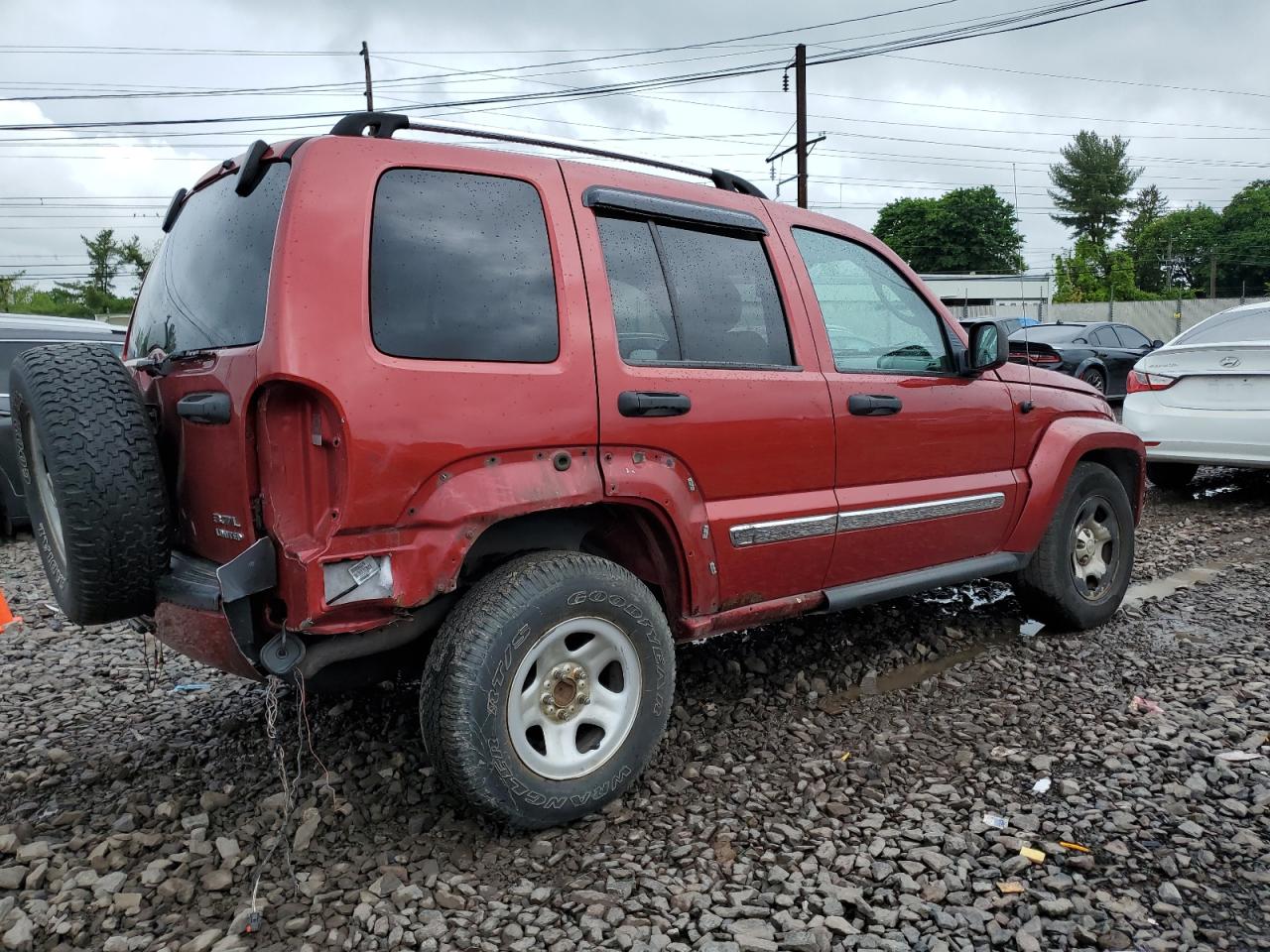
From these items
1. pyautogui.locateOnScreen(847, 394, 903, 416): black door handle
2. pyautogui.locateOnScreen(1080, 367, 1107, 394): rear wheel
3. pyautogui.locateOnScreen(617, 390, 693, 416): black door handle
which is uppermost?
pyautogui.locateOnScreen(617, 390, 693, 416): black door handle

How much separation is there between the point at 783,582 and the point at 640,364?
100cm

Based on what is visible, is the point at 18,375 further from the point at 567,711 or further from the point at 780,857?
the point at 780,857

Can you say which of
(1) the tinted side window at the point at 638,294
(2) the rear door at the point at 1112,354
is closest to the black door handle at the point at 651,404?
(1) the tinted side window at the point at 638,294

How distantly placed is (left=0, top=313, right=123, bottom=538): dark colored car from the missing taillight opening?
7.97m

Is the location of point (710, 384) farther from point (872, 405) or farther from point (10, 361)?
point (10, 361)

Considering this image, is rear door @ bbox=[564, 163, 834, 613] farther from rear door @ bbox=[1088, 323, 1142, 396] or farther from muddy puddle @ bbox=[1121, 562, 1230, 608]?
rear door @ bbox=[1088, 323, 1142, 396]

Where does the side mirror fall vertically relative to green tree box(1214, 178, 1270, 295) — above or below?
below

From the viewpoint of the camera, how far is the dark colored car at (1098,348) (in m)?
15.0

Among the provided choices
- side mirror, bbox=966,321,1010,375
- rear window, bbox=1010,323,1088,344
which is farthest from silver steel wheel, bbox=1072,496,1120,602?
rear window, bbox=1010,323,1088,344

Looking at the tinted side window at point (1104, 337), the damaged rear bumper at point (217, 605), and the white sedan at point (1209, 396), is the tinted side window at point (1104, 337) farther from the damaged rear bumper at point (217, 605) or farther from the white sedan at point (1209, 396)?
the damaged rear bumper at point (217, 605)

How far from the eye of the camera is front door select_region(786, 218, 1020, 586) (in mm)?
3424

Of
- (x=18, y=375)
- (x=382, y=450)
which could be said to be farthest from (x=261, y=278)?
(x=18, y=375)

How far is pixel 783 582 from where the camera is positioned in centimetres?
329

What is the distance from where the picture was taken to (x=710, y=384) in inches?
117
